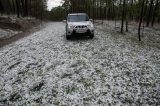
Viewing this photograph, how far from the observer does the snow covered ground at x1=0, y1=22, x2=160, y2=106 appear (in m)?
5.36

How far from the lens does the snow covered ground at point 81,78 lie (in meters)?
5.36

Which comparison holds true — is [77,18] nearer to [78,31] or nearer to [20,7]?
[78,31]

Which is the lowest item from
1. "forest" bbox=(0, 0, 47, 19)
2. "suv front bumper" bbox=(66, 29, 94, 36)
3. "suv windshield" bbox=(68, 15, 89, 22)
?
"suv front bumper" bbox=(66, 29, 94, 36)

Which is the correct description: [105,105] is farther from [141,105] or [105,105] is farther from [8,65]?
[8,65]

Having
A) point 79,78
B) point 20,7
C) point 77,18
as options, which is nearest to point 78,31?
point 77,18

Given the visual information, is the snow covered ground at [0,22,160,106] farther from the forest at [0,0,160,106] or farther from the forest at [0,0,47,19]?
the forest at [0,0,47,19]

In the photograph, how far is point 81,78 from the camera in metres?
6.68

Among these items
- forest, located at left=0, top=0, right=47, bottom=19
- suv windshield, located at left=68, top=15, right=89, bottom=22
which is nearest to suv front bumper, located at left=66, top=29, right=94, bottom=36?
suv windshield, located at left=68, top=15, right=89, bottom=22

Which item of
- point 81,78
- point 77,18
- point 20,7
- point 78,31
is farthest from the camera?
point 20,7

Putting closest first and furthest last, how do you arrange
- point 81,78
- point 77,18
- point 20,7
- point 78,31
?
point 81,78, point 78,31, point 77,18, point 20,7

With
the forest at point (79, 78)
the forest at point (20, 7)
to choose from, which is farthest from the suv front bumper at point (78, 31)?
the forest at point (20, 7)

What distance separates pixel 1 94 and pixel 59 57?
4088 millimetres

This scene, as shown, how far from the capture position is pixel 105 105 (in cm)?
498

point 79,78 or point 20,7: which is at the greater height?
point 20,7
